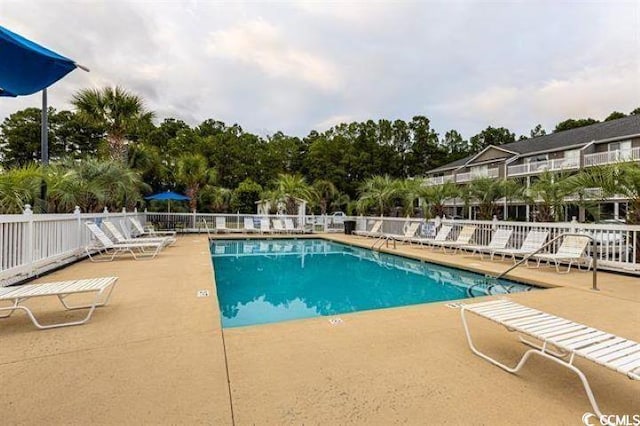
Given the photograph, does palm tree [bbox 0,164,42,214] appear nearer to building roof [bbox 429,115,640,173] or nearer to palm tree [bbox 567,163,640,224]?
palm tree [bbox 567,163,640,224]

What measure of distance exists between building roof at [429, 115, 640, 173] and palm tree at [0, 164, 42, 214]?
1114 inches

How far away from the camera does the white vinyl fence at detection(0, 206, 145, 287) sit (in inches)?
196

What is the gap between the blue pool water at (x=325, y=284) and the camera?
591 centimetres

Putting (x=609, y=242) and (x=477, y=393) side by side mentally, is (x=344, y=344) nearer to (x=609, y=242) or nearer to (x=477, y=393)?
(x=477, y=393)

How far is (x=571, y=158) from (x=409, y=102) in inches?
463

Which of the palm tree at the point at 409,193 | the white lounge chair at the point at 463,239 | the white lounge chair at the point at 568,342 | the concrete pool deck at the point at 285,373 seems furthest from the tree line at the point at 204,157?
the white lounge chair at the point at 568,342

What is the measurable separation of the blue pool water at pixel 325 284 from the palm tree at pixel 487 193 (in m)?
3.42

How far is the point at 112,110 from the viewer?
13.9 metres

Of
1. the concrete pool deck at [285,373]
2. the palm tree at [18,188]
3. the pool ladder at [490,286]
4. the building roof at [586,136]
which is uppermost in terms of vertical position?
the building roof at [586,136]

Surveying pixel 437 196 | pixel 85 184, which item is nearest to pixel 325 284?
pixel 437 196

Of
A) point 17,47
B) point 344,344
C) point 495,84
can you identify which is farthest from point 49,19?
point 495,84

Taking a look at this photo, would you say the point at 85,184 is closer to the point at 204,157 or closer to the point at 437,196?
the point at 437,196

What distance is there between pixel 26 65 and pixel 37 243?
4429 millimetres

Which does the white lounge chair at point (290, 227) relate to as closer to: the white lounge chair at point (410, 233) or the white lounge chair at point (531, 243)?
the white lounge chair at point (410, 233)
